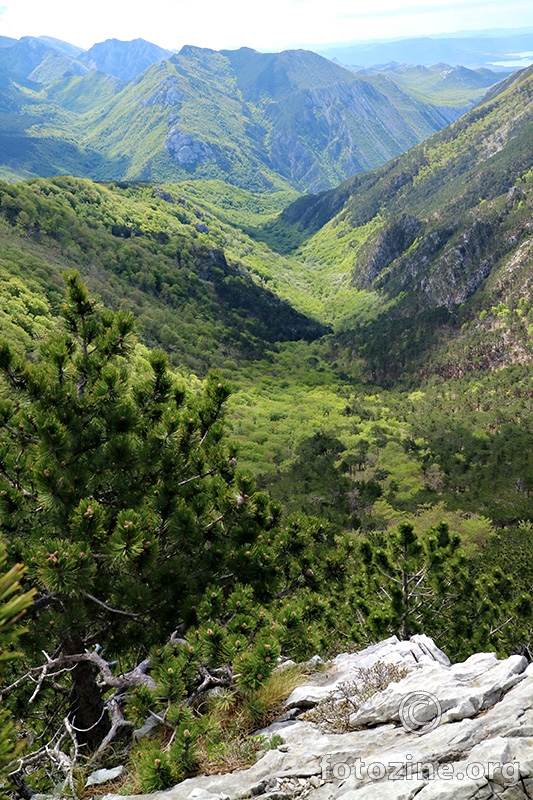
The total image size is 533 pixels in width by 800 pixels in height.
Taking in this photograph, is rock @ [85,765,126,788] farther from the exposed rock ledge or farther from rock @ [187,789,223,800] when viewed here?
rock @ [187,789,223,800]

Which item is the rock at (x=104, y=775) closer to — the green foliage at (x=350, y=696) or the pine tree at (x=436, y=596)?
the green foliage at (x=350, y=696)

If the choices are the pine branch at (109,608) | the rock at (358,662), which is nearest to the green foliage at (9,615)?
the pine branch at (109,608)

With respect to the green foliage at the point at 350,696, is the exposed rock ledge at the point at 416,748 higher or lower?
higher

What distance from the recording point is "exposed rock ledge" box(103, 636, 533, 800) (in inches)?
213

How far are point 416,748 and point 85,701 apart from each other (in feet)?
21.7

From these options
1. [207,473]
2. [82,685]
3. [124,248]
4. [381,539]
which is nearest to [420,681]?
[207,473]

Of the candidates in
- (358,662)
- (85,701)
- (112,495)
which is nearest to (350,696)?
(358,662)

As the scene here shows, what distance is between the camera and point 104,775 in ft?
25.8

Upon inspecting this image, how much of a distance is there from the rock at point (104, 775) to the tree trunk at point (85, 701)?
1697 mm

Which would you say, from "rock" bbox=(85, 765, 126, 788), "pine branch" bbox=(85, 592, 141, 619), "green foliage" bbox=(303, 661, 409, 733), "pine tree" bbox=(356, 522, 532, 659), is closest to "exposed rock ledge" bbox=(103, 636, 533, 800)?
"green foliage" bbox=(303, 661, 409, 733)

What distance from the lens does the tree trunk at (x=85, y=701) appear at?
977 centimetres

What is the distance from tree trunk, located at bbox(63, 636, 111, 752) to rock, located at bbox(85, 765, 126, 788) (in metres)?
1.70

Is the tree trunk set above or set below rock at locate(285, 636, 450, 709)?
below

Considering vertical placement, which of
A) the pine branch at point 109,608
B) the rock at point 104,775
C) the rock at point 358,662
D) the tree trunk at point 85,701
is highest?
the pine branch at point 109,608
